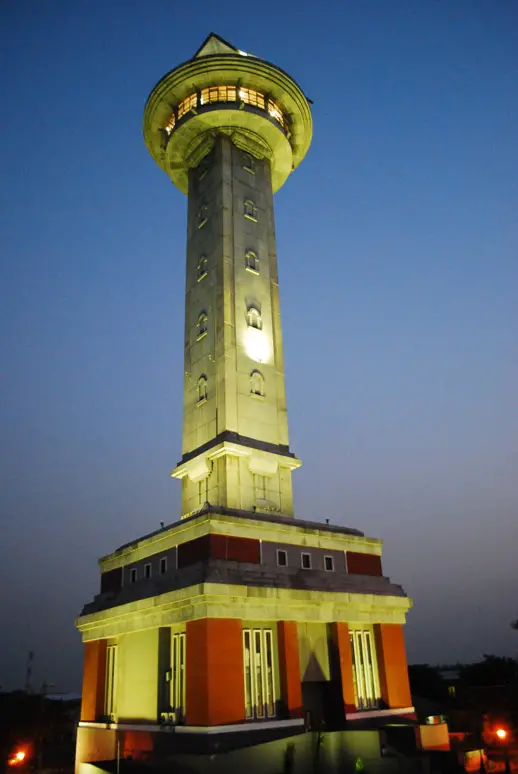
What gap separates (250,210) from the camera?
4416 centimetres

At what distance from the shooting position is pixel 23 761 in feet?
127

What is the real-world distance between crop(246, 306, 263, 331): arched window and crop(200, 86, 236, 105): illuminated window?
16316 millimetres

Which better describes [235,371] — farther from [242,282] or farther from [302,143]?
[302,143]

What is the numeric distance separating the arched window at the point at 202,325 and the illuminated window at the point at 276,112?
56.9ft

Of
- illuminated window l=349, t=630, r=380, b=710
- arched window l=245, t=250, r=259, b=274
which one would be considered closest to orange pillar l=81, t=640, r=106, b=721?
illuminated window l=349, t=630, r=380, b=710

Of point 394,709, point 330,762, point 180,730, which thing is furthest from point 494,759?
point 180,730

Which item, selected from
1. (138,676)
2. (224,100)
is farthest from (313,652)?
(224,100)

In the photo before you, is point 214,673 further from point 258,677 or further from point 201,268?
point 201,268

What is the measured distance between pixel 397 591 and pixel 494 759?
10993 mm

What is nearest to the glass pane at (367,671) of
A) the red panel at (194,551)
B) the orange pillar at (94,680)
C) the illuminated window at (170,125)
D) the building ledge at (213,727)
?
the building ledge at (213,727)

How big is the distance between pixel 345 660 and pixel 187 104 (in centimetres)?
3843

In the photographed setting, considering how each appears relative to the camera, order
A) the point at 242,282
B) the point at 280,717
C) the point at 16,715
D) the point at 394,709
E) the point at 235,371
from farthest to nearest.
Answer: the point at 16,715
the point at 242,282
the point at 235,371
the point at 394,709
the point at 280,717

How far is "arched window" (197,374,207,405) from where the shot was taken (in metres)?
37.9

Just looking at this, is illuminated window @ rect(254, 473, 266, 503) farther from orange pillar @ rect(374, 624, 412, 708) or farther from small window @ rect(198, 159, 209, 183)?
small window @ rect(198, 159, 209, 183)
